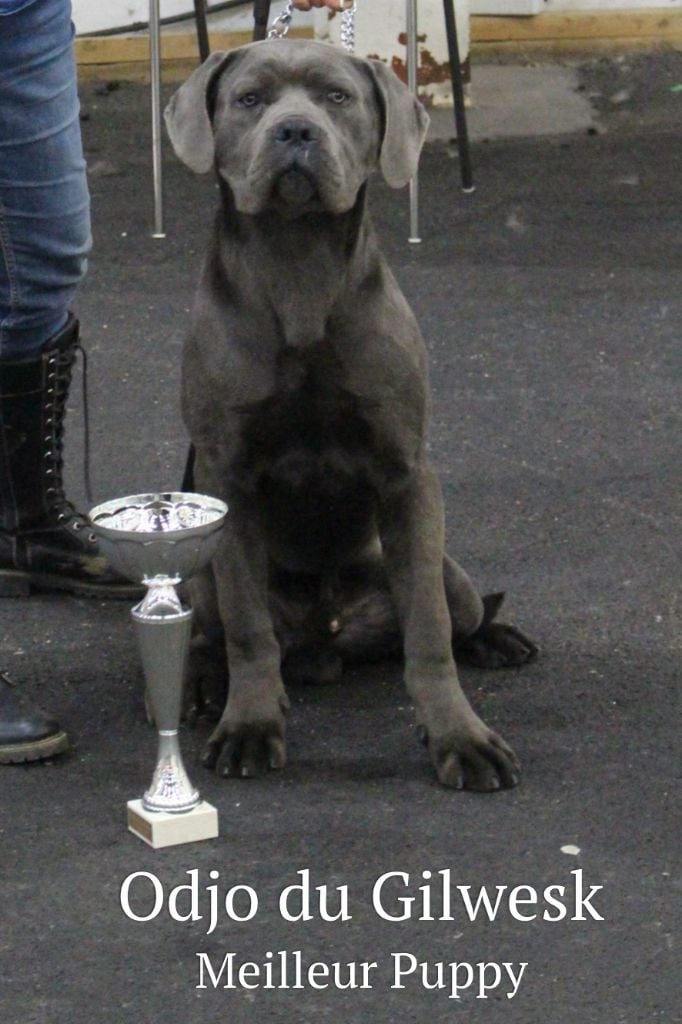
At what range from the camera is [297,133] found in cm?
226

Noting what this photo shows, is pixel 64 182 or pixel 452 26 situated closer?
pixel 64 182

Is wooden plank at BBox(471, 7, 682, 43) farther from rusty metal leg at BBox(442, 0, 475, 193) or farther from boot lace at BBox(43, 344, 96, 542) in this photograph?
boot lace at BBox(43, 344, 96, 542)

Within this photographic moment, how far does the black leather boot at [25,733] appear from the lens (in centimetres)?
248

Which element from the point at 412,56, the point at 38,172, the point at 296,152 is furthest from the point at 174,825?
the point at 412,56

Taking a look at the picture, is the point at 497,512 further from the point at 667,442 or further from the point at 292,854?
the point at 292,854

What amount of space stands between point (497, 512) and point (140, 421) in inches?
39.9

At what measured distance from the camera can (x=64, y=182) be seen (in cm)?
280

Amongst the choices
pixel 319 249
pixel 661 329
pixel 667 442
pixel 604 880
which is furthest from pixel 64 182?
pixel 661 329

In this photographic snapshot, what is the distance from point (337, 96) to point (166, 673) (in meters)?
0.81

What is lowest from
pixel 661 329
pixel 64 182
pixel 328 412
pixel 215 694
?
pixel 661 329

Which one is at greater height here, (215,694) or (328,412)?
(328,412)

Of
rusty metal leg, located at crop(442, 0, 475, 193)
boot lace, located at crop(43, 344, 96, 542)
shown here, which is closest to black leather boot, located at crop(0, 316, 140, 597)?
boot lace, located at crop(43, 344, 96, 542)

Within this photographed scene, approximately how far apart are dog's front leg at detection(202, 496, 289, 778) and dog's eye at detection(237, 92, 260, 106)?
0.55 m

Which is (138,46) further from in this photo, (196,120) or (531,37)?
(196,120)
